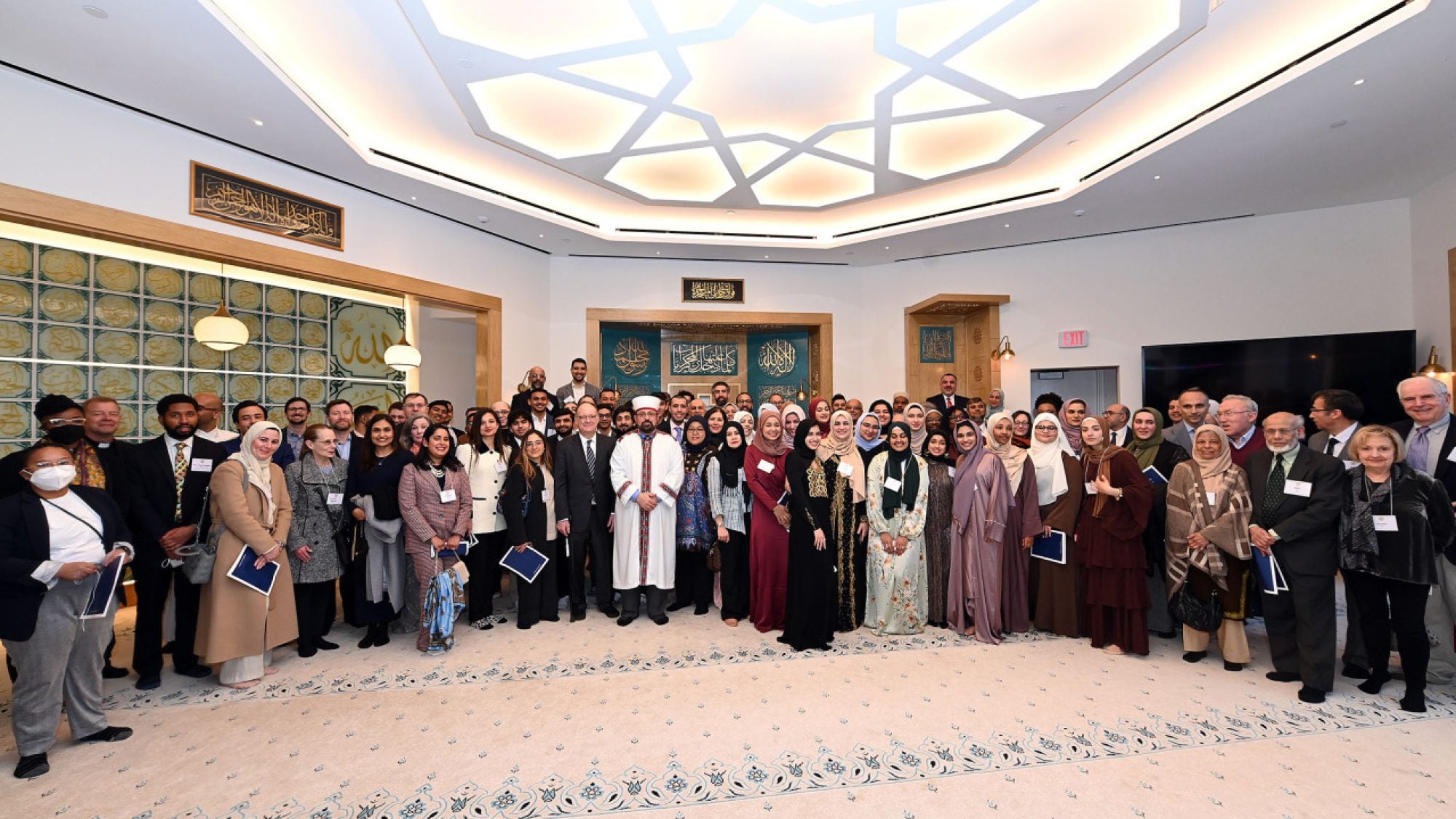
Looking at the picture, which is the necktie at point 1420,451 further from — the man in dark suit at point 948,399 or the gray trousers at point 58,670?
the gray trousers at point 58,670

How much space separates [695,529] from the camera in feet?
14.7

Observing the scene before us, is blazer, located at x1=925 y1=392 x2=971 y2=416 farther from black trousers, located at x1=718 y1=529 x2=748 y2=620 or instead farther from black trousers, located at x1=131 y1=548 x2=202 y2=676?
black trousers, located at x1=131 y1=548 x2=202 y2=676

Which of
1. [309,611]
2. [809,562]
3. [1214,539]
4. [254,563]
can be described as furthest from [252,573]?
[1214,539]

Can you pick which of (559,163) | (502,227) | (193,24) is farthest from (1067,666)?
(502,227)

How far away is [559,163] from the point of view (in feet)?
20.0

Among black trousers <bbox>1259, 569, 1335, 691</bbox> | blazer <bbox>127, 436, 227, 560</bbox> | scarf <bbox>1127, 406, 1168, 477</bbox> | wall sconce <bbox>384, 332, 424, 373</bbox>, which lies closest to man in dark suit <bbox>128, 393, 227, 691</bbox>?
blazer <bbox>127, 436, 227, 560</bbox>

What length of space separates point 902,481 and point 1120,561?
4.57 ft

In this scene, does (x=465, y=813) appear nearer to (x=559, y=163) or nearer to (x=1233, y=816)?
(x=1233, y=816)

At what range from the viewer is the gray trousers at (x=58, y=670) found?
2.49 metres

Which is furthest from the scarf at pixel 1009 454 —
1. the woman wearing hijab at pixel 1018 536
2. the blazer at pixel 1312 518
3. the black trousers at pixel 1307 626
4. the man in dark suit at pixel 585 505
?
the man in dark suit at pixel 585 505

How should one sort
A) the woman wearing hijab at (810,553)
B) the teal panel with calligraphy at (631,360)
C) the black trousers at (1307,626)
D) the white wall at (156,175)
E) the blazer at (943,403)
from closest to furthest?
1. the black trousers at (1307,626)
2. the woman wearing hijab at (810,553)
3. the white wall at (156,175)
4. the blazer at (943,403)
5. the teal panel with calligraphy at (631,360)

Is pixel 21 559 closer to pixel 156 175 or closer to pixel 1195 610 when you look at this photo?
pixel 156 175

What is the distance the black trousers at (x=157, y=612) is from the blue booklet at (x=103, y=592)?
26.8 inches

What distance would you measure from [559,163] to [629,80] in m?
1.66
